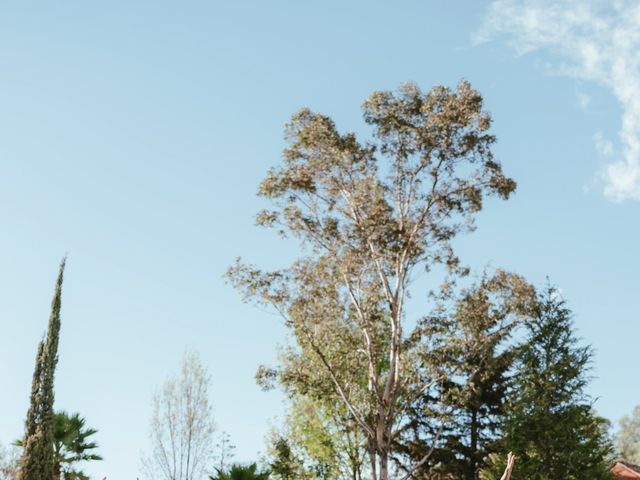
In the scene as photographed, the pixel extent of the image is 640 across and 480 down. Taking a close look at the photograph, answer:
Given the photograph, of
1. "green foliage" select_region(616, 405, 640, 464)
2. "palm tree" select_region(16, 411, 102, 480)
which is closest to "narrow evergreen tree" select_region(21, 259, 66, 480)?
"palm tree" select_region(16, 411, 102, 480)

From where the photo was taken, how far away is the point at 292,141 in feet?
74.8

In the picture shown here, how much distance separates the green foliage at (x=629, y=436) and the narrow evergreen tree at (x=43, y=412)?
157ft

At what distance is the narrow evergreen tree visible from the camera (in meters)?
A: 17.0

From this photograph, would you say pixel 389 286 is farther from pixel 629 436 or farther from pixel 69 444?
pixel 629 436

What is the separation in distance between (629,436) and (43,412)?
166 ft

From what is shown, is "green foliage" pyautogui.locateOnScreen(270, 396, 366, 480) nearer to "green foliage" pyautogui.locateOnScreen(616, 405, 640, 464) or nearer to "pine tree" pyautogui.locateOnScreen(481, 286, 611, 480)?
"pine tree" pyautogui.locateOnScreen(481, 286, 611, 480)

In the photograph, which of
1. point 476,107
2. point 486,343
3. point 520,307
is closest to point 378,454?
point 486,343

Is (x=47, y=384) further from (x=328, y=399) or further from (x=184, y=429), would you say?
(x=328, y=399)

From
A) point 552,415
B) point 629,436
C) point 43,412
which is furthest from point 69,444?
point 629,436

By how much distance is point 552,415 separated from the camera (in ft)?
62.7

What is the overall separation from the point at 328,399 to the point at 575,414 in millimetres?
6522

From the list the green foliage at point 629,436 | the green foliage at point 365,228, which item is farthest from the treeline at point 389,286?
the green foliage at point 629,436

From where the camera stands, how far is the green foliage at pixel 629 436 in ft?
184

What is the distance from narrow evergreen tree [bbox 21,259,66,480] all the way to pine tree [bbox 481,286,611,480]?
10.6 metres
